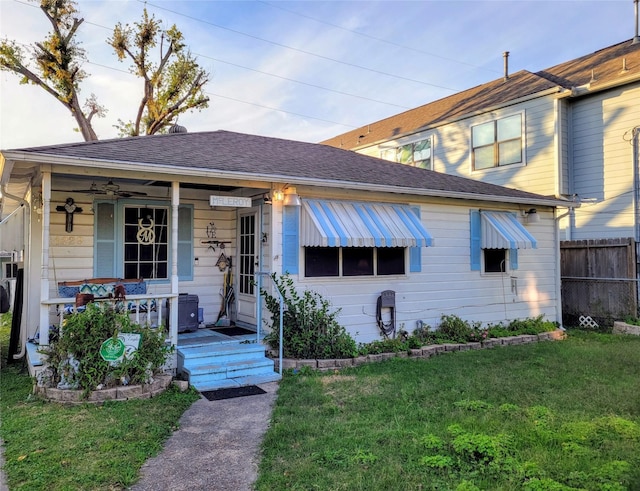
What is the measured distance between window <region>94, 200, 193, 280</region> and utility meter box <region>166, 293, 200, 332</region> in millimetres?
619

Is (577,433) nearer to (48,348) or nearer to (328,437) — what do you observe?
(328,437)

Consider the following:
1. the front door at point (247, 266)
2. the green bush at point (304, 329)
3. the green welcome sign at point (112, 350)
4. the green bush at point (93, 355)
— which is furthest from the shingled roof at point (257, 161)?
the green welcome sign at point (112, 350)

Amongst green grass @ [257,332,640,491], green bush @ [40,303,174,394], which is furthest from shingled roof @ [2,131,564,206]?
green grass @ [257,332,640,491]

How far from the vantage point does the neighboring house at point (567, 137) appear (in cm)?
1037

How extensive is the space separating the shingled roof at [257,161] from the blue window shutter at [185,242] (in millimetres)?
1224

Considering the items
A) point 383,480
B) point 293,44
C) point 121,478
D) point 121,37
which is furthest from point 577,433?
point 121,37

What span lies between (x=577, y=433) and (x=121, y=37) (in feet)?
68.6

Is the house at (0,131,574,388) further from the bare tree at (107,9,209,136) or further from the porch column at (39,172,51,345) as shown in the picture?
the bare tree at (107,9,209,136)

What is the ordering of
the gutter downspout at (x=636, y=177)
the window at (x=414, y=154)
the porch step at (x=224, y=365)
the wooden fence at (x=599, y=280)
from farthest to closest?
the window at (x=414, y=154)
the gutter downspout at (x=636, y=177)
the wooden fence at (x=599, y=280)
the porch step at (x=224, y=365)

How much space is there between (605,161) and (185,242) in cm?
1020

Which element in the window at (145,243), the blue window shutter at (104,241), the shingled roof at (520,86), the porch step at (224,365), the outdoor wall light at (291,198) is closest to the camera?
the porch step at (224,365)

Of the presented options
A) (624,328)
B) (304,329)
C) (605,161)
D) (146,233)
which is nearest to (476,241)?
(624,328)

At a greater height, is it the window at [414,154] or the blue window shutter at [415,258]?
the window at [414,154]

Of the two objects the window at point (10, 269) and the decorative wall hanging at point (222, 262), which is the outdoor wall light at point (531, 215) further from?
the window at point (10, 269)
